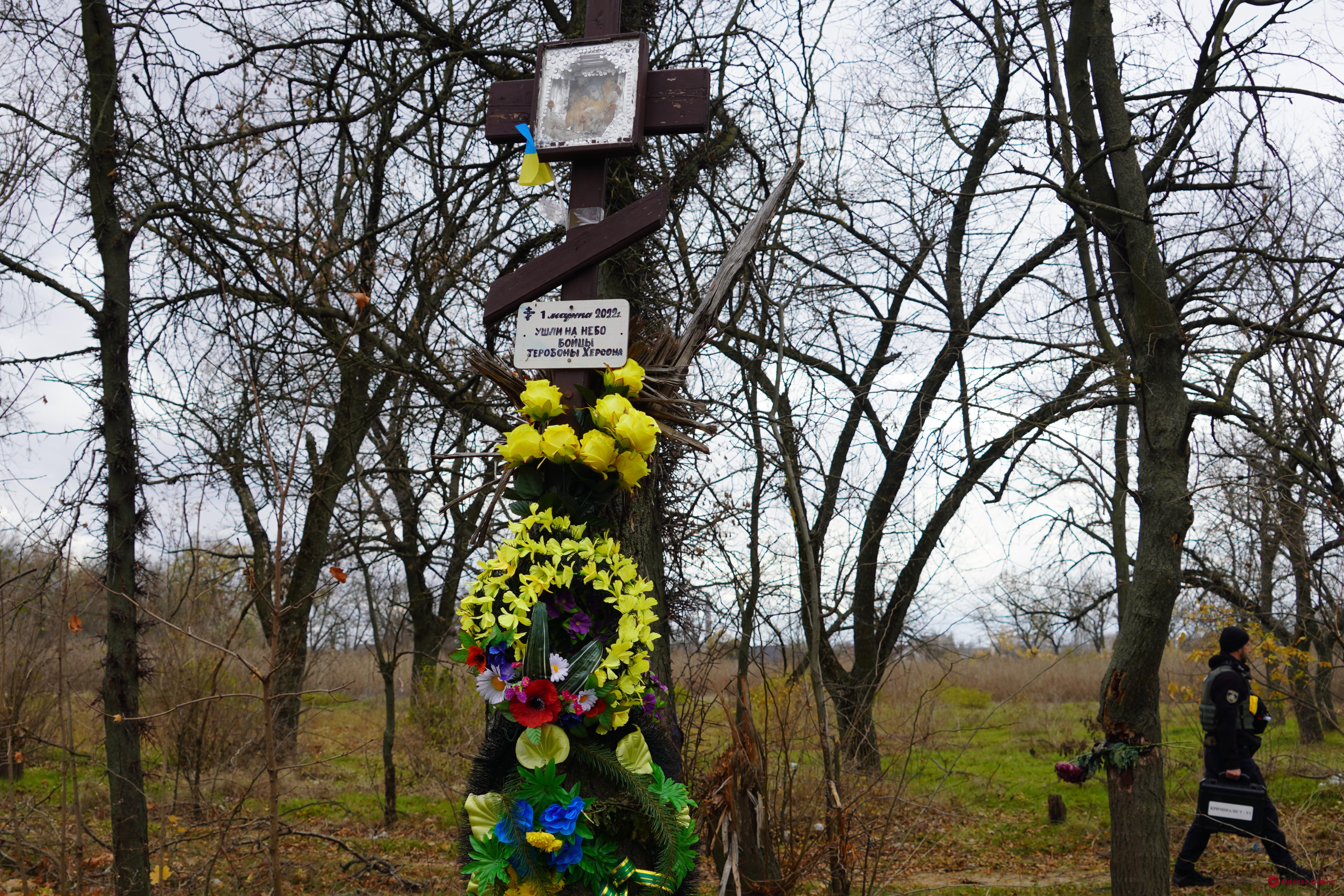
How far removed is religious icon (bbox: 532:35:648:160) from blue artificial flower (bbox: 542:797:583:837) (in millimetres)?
2017

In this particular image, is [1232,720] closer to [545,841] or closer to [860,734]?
[860,734]

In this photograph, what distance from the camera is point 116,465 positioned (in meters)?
4.44

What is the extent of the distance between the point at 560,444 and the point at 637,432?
0.23m

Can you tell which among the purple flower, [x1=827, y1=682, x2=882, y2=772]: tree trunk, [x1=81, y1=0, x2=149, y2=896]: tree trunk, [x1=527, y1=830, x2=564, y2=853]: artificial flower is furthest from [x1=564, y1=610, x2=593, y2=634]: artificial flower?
the purple flower

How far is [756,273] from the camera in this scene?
518 cm

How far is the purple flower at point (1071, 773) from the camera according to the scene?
5379 millimetres

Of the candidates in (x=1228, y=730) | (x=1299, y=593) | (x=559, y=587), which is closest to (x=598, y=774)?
(x=559, y=587)

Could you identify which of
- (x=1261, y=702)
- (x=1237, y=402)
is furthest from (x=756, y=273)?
(x=1261, y=702)

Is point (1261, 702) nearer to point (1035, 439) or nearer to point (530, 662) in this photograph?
point (1035, 439)

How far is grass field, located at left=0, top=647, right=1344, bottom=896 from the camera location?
14.0 ft

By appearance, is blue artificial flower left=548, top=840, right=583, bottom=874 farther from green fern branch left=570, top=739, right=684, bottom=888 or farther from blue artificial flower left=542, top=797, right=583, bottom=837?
green fern branch left=570, top=739, right=684, bottom=888

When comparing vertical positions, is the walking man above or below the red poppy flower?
below

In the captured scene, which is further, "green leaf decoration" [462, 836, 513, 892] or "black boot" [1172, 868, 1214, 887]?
"black boot" [1172, 868, 1214, 887]

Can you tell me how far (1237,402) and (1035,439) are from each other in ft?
3.83
